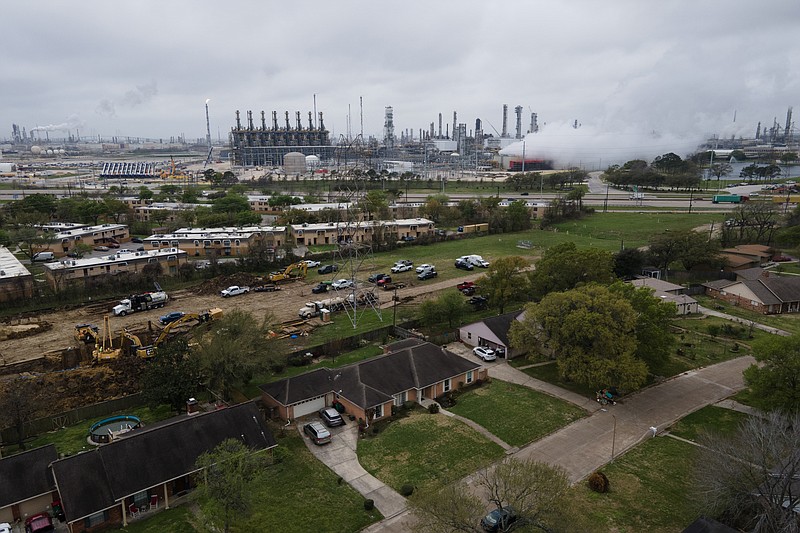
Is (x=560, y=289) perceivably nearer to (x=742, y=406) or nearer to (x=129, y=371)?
(x=742, y=406)

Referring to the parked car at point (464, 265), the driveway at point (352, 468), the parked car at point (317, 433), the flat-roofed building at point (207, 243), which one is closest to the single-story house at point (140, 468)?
the parked car at point (317, 433)

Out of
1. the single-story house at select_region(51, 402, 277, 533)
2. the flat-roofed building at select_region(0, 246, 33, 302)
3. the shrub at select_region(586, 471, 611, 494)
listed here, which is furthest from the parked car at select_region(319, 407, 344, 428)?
the flat-roofed building at select_region(0, 246, 33, 302)

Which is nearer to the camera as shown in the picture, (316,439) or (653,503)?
(653,503)

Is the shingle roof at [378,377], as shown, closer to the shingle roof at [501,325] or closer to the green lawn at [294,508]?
the shingle roof at [501,325]

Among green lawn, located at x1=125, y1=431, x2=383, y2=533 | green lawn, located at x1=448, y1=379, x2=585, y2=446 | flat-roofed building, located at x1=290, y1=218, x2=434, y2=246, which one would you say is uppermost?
flat-roofed building, located at x1=290, y1=218, x2=434, y2=246

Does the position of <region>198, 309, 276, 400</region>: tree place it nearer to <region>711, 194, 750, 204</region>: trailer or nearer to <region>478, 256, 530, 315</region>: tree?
<region>478, 256, 530, 315</region>: tree

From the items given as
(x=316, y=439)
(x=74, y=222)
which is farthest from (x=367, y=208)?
(x=316, y=439)
